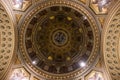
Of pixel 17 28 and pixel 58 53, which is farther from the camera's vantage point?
pixel 58 53

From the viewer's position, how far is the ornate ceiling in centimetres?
2600

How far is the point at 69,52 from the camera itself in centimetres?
3450

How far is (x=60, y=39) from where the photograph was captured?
3441 centimetres

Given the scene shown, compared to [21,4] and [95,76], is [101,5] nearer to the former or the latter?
[95,76]

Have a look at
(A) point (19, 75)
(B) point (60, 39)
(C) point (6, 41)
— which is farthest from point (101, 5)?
(A) point (19, 75)

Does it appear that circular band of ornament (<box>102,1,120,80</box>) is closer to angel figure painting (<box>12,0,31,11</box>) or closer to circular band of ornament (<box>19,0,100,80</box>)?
circular band of ornament (<box>19,0,100,80</box>)

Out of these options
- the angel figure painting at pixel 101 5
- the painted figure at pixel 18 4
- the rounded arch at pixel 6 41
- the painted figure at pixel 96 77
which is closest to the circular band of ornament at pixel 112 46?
the angel figure painting at pixel 101 5

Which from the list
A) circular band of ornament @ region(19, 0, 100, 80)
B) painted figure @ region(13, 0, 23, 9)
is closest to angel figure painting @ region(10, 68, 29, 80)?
circular band of ornament @ region(19, 0, 100, 80)

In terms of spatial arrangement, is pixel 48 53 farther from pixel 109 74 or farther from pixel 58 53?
pixel 109 74

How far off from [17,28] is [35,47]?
5710 mm

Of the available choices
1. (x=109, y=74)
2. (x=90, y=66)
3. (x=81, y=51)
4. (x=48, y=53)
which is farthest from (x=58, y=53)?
(x=109, y=74)

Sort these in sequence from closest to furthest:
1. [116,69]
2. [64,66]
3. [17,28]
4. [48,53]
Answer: [116,69] → [17,28] → [64,66] → [48,53]

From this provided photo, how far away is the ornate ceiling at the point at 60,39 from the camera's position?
2600 cm

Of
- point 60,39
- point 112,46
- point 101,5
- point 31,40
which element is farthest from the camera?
point 60,39
